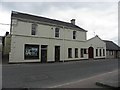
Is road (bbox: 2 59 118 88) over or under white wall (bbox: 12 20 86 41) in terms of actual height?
under

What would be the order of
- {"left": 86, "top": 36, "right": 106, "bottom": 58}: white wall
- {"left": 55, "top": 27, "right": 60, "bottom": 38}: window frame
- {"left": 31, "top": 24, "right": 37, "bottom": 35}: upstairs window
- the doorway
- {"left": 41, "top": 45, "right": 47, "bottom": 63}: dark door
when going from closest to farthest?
{"left": 31, "top": 24, "right": 37, "bottom": 35}: upstairs window, {"left": 41, "top": 45, "right": 47, "bottom": 63}: dark door, the doorway, {"left": 55, "top": 27, "right": 60, "bottom": 38}: window frame, {"left": 86, "top": 36, "right": 106, "bottom": 58}: white wall

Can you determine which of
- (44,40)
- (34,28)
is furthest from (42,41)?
(34,28)

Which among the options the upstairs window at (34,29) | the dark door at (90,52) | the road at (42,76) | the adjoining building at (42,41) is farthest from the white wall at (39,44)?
the road at (42,76)

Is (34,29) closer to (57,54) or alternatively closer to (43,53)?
(43,53)

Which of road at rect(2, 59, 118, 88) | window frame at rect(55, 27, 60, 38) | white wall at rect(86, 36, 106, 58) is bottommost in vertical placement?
road at rect(2, 59, 118, 88)

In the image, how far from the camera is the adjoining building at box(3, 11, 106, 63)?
2006 cm

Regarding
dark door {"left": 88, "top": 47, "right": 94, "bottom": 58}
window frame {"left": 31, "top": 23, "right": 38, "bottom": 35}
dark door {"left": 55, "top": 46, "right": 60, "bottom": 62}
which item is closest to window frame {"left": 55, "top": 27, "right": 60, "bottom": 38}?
dark door {"left": 55, "top": 46, "right": 60, "bottom": 62}

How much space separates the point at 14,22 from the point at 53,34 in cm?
635

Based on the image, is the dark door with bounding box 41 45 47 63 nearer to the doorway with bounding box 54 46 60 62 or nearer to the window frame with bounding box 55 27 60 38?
the doorway with bounding box 54 46 60 62

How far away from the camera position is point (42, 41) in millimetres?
22281

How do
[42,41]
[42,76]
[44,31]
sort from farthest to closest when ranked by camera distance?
[44,31] → [42,41] → [42,76]

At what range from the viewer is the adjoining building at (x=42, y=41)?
65.8ft

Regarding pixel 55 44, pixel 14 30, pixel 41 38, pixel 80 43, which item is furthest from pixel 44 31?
pixel 80 43

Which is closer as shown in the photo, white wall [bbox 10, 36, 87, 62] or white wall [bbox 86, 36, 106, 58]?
white wall [bbox 10, 36, 87, 62]
